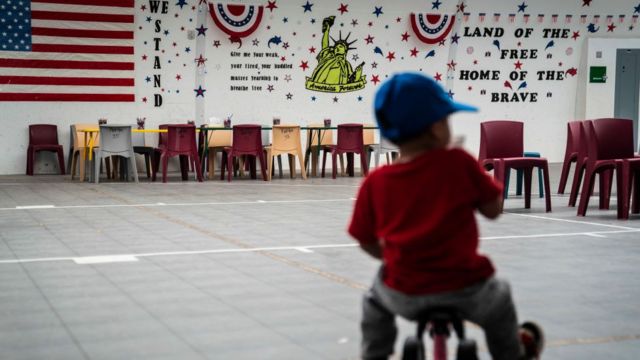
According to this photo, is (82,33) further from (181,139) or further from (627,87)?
(627,87)

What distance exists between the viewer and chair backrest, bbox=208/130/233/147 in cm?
1356

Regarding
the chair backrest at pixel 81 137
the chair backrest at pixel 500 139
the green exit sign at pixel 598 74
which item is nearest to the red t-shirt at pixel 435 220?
the chair backrest at pixel 500 139

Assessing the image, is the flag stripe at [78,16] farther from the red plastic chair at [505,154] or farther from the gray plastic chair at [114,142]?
the red plastic chair at [505,154]

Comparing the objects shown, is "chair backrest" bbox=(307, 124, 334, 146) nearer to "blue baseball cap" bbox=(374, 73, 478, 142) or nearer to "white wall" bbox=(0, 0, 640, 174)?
"white wall" bbox=(0, 0, 640, 174)

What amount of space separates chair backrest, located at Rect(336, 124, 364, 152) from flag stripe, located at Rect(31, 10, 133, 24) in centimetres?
384

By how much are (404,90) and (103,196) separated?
27.6 ft

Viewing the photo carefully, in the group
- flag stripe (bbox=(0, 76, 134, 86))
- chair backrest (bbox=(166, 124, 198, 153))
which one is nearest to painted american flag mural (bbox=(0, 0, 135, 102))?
flag stripe (bbox=(0, 76, 134, 86))

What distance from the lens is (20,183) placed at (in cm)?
1198

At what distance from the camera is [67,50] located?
13.9 metres

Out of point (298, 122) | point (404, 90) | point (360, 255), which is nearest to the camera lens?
point (404, 90)

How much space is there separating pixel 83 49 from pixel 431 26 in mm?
5857

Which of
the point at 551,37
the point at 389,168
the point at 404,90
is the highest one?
the point at 551,37

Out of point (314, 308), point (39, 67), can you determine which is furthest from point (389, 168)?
point (39, 67)

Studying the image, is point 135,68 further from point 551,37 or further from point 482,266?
point 482,266
